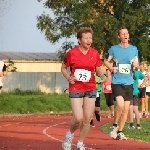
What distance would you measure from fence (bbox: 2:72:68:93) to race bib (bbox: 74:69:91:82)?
3602 cm

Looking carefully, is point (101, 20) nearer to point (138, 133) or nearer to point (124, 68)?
point (138, 133)

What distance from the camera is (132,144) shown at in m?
14.5

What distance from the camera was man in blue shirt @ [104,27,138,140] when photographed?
50.6 feet

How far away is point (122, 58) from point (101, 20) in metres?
36.1

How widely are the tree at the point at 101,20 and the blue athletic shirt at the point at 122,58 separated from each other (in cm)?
3568

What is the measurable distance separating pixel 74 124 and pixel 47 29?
136 feet

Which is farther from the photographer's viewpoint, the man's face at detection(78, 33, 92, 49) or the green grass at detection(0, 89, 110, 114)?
the green grass at detection(0, 89, 110, 114)

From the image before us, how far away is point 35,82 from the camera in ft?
171

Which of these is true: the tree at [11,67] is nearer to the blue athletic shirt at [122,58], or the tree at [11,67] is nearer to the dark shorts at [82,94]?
the blue athletic shirt at [122,58]

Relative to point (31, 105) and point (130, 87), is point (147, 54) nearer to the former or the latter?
point (31, 105)

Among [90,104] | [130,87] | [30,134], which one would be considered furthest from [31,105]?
[90,104]

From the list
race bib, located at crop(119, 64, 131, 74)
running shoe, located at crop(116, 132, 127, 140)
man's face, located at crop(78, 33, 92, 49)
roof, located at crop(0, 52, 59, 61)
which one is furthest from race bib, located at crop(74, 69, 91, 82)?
roof, located at crop(0, 52, 59, 61)

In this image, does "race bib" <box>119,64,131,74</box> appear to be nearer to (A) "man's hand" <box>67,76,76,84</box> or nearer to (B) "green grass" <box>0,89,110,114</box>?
(A) "man's hand" <box>67,76,76,84</box>

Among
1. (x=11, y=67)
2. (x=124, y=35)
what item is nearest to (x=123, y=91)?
(x=124, y=35)
